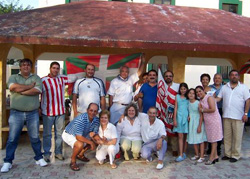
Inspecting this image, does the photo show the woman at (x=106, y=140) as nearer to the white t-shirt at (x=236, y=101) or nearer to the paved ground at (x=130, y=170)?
the paved ground at (x=130, y=170)

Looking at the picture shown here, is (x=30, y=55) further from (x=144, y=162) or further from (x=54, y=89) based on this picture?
(x=144, y=162)

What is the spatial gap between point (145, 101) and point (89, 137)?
49.8 inches

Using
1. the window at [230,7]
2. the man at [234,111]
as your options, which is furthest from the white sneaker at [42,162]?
the window at [230,7]

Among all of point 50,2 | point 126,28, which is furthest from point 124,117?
point 50,2

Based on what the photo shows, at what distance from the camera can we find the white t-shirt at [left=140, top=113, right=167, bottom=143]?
465 centimetres

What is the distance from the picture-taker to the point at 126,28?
5.36m

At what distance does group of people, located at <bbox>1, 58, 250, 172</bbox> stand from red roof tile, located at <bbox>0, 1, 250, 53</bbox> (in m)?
0.54

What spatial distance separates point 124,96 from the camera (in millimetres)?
4930

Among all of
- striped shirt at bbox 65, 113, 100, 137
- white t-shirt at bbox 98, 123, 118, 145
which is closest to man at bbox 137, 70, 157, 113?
white t-shirt at bbox 98, 123, 118, 145

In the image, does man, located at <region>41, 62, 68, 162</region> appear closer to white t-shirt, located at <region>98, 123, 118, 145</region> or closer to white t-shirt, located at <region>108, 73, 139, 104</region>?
white t-shirt, located at <region>98, 123, 118, 145</region>

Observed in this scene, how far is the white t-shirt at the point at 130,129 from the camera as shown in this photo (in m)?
4.75

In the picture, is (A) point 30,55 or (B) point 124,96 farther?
(A) point 30,55

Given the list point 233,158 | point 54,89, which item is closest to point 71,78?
point 54,89

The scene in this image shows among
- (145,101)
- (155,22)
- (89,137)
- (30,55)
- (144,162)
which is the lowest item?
(144,162)
